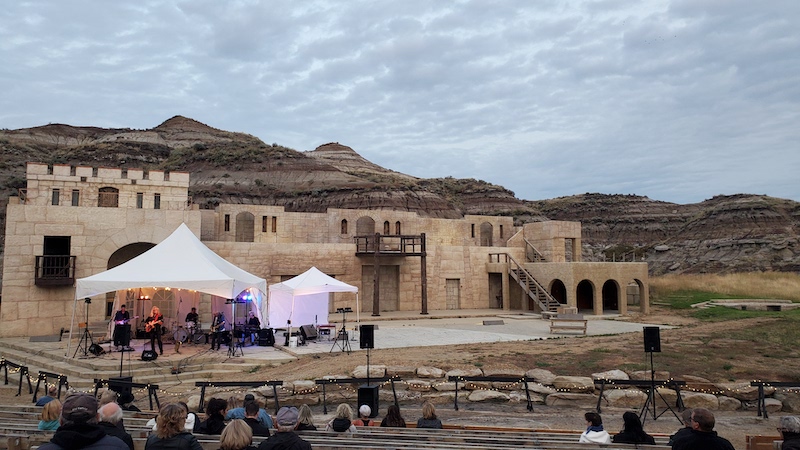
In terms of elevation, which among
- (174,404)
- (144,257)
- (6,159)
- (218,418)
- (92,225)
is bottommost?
(218,418)

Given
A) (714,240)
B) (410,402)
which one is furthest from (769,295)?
(714,240)

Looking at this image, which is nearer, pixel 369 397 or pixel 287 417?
pixel 287 417

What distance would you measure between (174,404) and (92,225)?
56.9 ft

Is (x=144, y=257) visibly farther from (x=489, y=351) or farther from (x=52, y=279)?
(x=489, y=351)

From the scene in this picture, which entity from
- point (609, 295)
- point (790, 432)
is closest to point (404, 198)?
point (609, 295)

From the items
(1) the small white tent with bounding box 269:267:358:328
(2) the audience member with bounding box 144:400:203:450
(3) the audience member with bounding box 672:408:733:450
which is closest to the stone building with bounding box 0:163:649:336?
(1) the small white tent with bounding box 269:267:358:328

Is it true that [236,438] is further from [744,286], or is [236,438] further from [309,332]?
[744,286]

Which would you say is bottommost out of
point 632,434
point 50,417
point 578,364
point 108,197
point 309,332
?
point 578,364

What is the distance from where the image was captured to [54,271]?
17.2 metres

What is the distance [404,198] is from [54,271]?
37.0 m

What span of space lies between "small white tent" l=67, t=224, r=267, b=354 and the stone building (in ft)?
6.26

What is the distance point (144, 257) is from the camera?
1317 cm

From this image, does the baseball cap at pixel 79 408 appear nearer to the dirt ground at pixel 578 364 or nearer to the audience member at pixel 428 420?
the audience member at pixel 428 420

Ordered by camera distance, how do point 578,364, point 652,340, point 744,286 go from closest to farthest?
A: point 652,340
point 578,364
point 744,286
